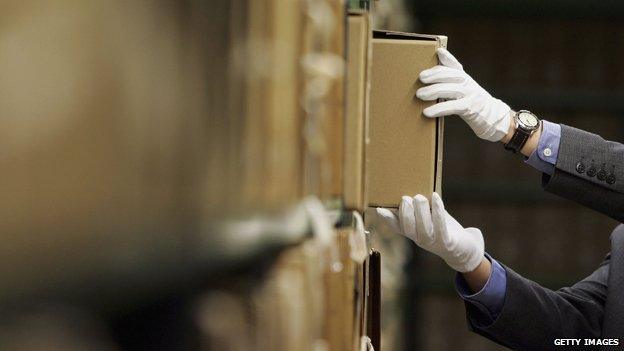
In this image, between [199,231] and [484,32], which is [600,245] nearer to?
[484,32]

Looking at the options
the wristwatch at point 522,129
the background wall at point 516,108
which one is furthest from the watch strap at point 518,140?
the background wall at point 516,108

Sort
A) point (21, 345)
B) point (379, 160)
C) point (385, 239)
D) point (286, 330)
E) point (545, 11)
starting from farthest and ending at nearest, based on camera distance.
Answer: point (545, 11) < point (385, 239) < point (379, 160) < point (286, 330) < point (21, 345)

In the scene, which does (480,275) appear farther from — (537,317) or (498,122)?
(498,122)

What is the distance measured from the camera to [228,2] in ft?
1.49

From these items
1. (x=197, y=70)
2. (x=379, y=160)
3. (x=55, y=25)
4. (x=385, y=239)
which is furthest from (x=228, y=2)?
(x=385, y=239)

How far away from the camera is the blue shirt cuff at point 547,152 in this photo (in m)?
1.89

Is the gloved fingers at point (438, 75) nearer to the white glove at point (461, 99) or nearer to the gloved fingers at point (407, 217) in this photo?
the white glove at point (461, 99)

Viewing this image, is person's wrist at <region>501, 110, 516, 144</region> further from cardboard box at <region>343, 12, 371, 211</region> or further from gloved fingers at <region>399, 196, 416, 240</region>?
cardboard box at <region>343, 12, 371, 211</region>

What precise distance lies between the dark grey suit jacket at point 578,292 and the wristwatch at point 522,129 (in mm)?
70

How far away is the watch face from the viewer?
6.19ft

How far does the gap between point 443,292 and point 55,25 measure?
4.47 meters

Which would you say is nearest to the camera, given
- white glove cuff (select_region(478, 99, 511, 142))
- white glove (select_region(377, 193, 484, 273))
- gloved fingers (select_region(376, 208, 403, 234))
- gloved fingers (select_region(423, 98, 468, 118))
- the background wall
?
gloved fingers (select_region(423, 98, 468, 118))

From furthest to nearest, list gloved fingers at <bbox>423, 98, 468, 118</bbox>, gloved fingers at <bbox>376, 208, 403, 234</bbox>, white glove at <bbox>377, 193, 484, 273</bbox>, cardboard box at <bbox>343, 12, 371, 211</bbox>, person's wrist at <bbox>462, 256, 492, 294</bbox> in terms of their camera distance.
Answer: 1. person's wrist at <bbox>462, 256, 492, 294</bbox>
2. gloved fingers at <bbox>376, 208, 403, 234</bbox>
3. white glove at <bbox>377, 193, 484, 273</bbox>
4. gloved fingers at <bbox>423, 98, 468, 118</bbox>
5. cardboard box at <bbox>343, 12, 371, 211</bbox>

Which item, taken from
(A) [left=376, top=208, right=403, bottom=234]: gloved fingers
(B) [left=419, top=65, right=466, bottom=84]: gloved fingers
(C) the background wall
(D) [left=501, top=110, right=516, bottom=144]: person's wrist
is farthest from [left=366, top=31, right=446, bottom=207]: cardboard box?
(C) the background wall
